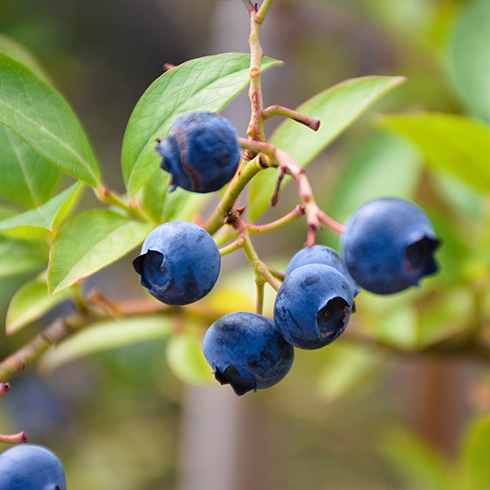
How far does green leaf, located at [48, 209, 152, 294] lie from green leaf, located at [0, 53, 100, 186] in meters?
0.05

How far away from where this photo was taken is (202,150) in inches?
16.3

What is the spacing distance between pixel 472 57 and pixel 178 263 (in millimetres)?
806

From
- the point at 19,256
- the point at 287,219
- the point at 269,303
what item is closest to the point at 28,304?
the point at 19,256

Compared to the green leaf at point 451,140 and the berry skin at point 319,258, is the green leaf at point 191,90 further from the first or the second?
the green leaf at point 451,140

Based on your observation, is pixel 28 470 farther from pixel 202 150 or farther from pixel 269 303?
pixel 269 303

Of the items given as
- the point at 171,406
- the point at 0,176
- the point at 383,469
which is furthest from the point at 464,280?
the point at 383,469

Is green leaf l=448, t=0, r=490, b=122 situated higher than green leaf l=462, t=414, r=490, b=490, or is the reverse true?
green leaf l=448, t=0, r=490, b=122

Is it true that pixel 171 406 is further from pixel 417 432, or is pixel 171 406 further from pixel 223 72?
pixel 223 72

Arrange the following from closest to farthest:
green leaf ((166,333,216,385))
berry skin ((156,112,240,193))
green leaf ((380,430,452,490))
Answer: berry skin ((156,112,240,193)) < green leaf ((166,333,216,385)) < green leaf ((380,430,452,490))

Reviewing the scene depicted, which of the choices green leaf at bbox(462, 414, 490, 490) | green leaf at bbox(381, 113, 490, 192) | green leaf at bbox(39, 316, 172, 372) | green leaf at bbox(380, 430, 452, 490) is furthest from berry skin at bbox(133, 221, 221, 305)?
green leaf at bbox(380, 430, 452, 490)

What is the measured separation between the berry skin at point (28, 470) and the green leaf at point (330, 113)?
34cm

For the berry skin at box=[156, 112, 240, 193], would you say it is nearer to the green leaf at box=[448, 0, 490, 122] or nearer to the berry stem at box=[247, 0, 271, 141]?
the berry stem at box=[247, 0, 271, 141]

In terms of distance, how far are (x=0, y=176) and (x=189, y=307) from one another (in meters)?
0.30

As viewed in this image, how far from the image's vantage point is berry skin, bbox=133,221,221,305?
43 centimetres
